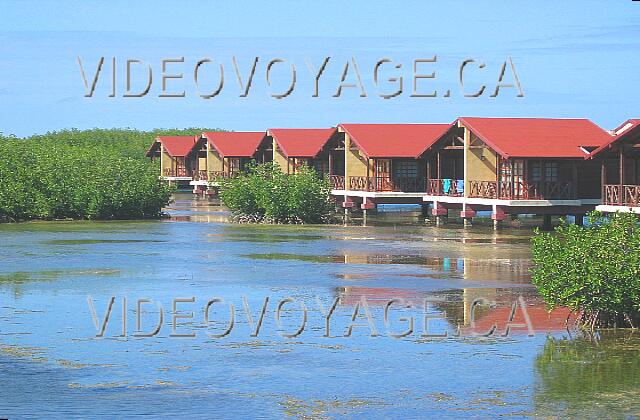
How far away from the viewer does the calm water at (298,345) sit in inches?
551

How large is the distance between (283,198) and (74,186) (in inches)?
354

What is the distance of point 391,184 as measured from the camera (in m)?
52.2

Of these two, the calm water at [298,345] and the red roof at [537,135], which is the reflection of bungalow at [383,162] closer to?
the red roof at [537,135]

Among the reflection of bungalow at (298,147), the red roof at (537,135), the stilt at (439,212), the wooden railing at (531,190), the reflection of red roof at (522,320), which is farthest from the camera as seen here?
the reflection of bungalow at (298,147)

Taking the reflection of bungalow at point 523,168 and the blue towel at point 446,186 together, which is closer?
the reflection of bungalow at point 523,168

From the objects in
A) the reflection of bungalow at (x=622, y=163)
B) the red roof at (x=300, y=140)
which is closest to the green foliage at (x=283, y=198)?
the red roof at (x=300, y=140)

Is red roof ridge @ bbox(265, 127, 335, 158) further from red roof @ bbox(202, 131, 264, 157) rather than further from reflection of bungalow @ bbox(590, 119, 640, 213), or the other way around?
reflection of bungalow @ bbox(590, 119, 640, 213)

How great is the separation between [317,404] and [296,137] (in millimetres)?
50500

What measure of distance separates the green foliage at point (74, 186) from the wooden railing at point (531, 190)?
15.6 m

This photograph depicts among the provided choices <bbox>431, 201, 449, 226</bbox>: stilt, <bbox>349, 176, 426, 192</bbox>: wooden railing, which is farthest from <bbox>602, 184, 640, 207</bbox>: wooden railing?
<bbox>349, 176, 426, 192</bbox>: wooden railing

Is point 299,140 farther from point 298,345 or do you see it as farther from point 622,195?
point 298,345

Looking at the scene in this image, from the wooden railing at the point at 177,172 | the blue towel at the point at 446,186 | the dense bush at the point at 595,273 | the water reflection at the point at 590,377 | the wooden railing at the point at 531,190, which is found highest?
the wooden railing at the point at 177,172

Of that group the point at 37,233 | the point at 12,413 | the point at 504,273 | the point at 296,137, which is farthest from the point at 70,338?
the point at 296,137

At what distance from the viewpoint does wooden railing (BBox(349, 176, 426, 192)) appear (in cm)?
5147
